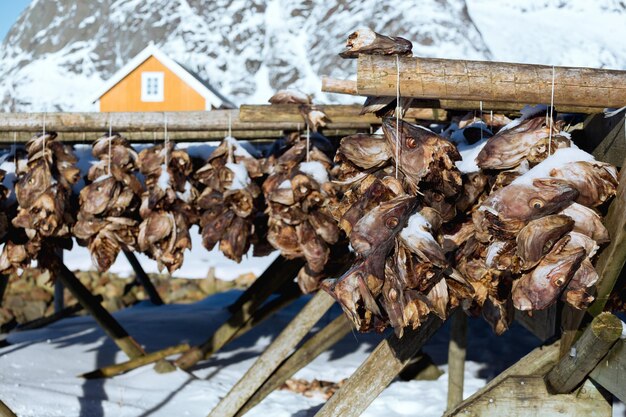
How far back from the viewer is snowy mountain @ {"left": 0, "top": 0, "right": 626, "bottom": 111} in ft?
242

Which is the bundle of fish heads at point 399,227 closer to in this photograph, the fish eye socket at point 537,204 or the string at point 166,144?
the fish eye socket at point 537,204

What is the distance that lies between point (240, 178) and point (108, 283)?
30.4 ft

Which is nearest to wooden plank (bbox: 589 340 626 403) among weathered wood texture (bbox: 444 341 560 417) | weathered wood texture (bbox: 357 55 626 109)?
weathered wood texture (bbox: 444 341 560 417)

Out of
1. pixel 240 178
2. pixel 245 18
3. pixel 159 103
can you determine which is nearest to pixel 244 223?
pixel 240 178

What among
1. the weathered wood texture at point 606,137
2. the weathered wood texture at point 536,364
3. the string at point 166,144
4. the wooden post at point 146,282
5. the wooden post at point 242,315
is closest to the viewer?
the weathered wood texture at point 606,137

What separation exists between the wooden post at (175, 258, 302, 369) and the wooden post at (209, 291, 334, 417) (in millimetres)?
1837

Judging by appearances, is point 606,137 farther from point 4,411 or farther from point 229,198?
point 4,411

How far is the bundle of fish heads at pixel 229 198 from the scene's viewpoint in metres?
5.34

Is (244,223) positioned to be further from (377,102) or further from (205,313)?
(205,313)

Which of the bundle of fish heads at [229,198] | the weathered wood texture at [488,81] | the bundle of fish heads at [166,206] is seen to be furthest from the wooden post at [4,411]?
the weathered wood texture at [488,81]

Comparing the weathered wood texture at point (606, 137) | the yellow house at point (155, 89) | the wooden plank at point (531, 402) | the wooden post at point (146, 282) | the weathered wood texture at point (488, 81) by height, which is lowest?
the yellow house at point (155, 89)

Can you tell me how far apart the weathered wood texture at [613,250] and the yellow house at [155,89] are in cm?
2460

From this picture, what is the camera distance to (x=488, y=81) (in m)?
3.24

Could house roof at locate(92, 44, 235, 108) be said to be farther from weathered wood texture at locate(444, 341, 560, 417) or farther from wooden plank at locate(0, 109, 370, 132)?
weathered wood texture at locate(444, 341, 560, 417)
